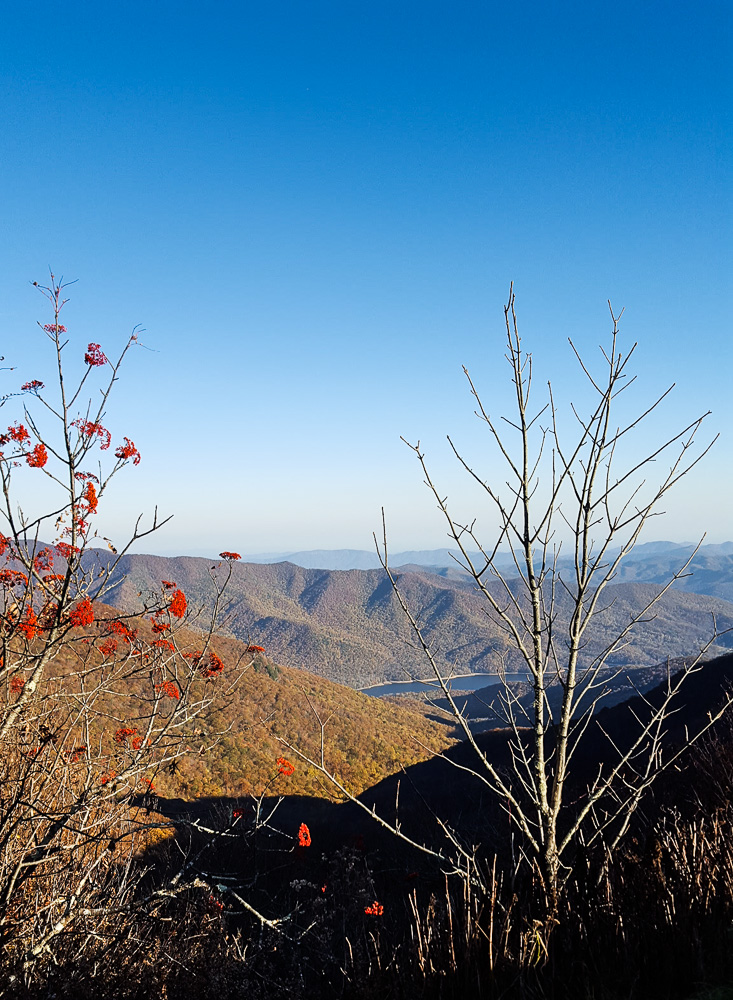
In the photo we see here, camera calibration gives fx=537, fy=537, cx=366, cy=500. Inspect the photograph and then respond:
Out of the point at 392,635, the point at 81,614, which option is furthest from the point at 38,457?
the point at 392,635

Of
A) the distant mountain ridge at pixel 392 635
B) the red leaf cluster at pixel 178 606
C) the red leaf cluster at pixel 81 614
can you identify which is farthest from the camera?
the distant mountain ridge at pixel 392 635

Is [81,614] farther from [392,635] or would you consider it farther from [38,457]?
Result: [392,635]

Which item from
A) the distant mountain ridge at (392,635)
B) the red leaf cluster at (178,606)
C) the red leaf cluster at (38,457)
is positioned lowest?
the distant mountain ridge at (392,635)

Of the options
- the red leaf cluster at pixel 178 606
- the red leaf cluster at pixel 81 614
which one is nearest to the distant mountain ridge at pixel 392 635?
the red leaf cluster at pixel 178 606

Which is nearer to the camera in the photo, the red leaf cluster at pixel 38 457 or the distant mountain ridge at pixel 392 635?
the red leaf cluster at pixel 38 457

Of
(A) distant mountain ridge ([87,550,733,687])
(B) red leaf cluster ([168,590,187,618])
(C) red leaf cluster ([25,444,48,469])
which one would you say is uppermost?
(C) red leaf cluster ([25,444,48,469])

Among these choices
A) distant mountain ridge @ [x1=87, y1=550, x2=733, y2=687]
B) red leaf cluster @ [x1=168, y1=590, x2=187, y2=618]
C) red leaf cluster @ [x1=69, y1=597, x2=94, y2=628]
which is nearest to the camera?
red leaf cluster @ [x1=69, y1=597, x2=94, y2=628]

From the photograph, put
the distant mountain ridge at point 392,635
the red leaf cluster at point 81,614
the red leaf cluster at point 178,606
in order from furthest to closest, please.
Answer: the distant mountain ridge at point 392,635, the red leaf cluster at point 178,606, the red leaf cluster at point 81,614

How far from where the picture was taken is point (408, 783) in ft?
111

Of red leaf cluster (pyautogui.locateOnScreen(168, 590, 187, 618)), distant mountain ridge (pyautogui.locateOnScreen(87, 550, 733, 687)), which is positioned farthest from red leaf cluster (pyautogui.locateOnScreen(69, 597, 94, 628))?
distant mountain ridge (pyautogui.locateOnScreen(87, 550, 733, 687))

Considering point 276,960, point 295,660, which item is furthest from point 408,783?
point 295,660

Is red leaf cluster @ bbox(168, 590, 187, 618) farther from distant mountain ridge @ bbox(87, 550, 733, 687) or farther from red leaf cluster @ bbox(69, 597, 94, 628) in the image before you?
distant mountain ridge @ bbox(87, 550, 733, 687)

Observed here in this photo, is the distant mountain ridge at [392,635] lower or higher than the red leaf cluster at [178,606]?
lower

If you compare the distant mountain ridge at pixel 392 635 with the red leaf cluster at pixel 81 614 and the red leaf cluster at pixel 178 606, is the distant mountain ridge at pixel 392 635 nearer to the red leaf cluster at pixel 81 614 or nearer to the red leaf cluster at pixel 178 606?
the red leaf cluster at pixel 178 606
